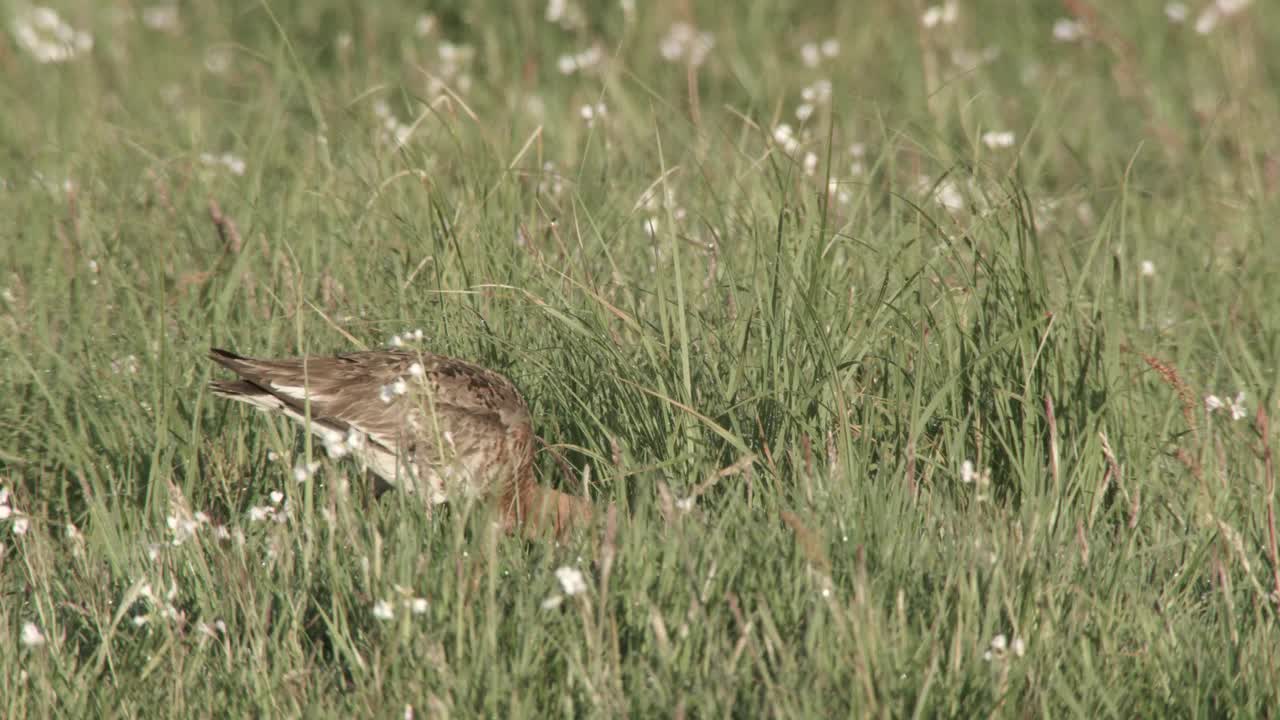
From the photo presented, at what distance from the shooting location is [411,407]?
4.49 m

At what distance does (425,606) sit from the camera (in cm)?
335

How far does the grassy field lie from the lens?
3424 mm

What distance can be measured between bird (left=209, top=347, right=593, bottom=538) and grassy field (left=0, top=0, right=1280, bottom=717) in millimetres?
114

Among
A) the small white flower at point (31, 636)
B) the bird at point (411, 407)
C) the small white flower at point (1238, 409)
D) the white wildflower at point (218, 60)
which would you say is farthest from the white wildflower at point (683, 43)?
the small white flower at point (31, 636)

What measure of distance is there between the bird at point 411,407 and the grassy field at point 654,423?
0.11 meters

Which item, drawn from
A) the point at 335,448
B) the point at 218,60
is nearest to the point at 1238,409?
the point at 335,448

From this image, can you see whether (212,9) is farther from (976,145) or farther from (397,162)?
(976,145)

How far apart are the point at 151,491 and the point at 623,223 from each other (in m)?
1.69

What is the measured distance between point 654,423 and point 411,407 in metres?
0.69

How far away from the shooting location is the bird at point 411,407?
Answer: 459 cm

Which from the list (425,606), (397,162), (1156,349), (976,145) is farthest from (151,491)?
(1156,349)

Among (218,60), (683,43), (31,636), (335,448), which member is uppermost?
(683,43)

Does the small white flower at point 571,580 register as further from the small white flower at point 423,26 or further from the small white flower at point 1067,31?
the small white flower at point 1067,31

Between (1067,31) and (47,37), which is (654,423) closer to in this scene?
(1067,31)
